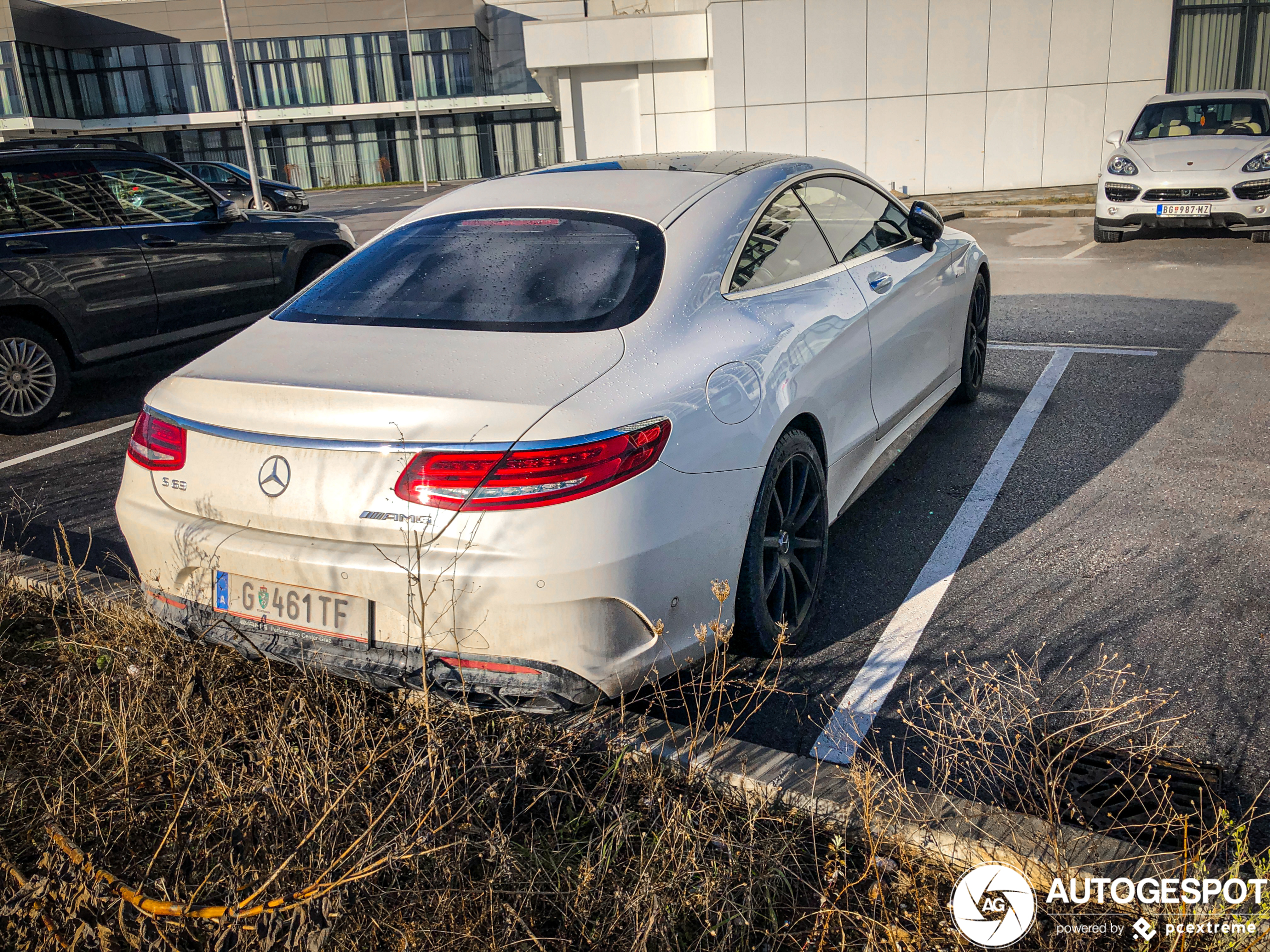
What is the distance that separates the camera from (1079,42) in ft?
65.4

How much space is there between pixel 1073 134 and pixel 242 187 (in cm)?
1827

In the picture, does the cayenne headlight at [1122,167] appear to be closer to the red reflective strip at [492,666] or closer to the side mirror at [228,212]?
the side mirror at [228,212]

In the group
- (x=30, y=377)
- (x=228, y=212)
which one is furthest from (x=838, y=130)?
(x=30, y=377)

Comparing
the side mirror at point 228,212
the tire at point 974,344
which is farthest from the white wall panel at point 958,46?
the side mirror at point 228,212

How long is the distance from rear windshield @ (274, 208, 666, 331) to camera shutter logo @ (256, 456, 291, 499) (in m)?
0.64

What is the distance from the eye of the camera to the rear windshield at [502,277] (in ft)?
10.3

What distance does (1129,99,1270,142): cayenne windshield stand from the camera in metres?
12.7

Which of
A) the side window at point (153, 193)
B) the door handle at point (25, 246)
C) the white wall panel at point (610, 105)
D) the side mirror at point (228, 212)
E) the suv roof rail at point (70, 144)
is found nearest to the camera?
the door handle at point (25, 246)

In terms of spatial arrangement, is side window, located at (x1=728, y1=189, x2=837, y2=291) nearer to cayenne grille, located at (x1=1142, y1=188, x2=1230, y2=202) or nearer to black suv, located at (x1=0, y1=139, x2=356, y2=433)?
black suv, located at (x1=0, y1=139, x2=356, y2=433)

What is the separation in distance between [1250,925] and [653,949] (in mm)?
1149

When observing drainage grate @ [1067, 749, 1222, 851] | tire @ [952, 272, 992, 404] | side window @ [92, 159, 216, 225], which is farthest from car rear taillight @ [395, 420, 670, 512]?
side window @ [92, 159, 216, 225]

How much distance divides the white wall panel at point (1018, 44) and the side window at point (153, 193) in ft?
56.4

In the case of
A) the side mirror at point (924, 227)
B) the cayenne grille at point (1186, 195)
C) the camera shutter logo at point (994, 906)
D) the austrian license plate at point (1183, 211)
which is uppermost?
the side mirror at point (924, 227)

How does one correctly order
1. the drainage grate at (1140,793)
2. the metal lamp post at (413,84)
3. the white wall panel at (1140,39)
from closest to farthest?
the drainage grate at (1140,793) → the white wall panel at (1140,39) → the metal lamp post at (413,84)
